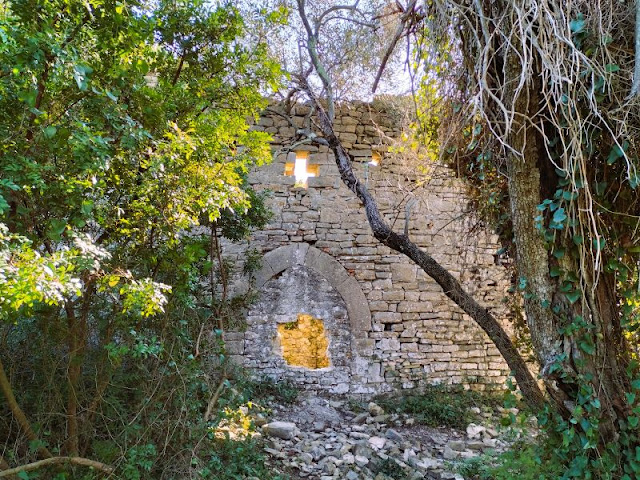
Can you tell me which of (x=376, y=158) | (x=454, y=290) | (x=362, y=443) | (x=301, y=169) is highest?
(x=376, y=158)

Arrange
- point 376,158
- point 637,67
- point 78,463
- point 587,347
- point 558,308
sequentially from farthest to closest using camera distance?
point 376,158 < point 78,463 < point 558,308 < point 587,347 < point 637,67

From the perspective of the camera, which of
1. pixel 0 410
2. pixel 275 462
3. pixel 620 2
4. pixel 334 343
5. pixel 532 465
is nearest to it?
pixel 620 2

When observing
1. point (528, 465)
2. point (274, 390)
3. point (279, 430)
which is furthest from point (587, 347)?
point (274, 390)

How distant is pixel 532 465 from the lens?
267cm

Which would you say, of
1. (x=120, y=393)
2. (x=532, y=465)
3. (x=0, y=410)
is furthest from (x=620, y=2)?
(x=0, y=410)

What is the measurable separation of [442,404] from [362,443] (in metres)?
1.61

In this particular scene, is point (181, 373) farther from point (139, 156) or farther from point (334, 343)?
point (334, 343)

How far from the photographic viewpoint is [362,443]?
4449mm

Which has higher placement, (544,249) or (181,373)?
(544,249)

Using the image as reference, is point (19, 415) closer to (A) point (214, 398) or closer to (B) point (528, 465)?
(A) point (214, 398)

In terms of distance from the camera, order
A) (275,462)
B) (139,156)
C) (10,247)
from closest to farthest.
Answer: (10,247) → (139,156) → (275,462)

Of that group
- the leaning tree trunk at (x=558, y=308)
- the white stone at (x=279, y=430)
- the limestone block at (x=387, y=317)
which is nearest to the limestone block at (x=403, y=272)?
the limestone block at (x=387, y=317)

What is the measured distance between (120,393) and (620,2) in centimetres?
375

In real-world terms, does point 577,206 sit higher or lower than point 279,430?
Result: higher
